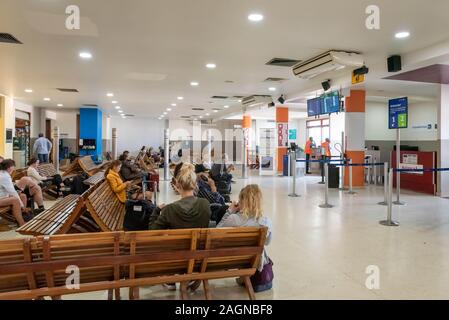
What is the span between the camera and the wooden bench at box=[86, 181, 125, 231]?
3387 mm

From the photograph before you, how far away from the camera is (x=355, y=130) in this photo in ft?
32.7

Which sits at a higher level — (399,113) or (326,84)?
(326,84)

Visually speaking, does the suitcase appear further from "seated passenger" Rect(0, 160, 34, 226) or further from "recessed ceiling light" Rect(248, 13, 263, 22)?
"recessed ceiling light" Rect(248, 13, 263, 22)

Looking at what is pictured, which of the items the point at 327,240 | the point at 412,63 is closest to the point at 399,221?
the point at 327,240

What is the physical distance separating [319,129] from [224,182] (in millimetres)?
11920

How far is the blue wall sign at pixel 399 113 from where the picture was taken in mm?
7040

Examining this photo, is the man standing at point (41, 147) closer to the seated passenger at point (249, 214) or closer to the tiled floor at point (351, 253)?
the tiled floor at point (351, 253)

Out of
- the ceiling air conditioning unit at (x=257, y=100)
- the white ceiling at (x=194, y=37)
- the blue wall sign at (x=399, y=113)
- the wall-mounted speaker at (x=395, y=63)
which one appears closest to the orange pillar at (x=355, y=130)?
the white ceiling at (x=194, y=37)

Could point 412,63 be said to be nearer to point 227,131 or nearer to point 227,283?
point 227,283

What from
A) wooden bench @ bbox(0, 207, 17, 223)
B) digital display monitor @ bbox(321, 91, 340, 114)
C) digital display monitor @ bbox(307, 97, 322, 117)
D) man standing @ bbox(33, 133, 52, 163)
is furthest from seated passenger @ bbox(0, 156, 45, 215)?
man standing @ bbox(33, 133, 52, 163)

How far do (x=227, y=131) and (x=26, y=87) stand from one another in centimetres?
→ 1494

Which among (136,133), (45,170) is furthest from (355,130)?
(136,133)

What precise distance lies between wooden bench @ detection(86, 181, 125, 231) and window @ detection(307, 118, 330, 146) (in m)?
14.1

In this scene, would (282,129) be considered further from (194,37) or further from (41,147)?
(41,147)
